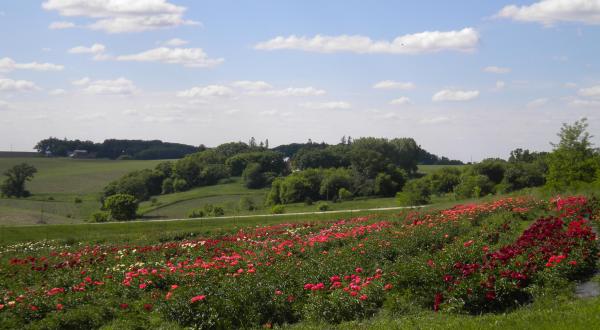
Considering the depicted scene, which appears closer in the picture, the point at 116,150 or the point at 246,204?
the point at 246,204

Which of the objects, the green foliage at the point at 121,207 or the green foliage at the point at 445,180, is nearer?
the green foliage at the point at 121,207

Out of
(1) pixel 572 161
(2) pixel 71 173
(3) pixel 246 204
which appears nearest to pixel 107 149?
(2) pixel 71 173

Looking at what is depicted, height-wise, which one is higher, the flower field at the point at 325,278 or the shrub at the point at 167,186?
the flower field at the point at 325,278

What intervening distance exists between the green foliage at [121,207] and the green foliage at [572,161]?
174 feet

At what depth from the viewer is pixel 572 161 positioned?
3928 cm

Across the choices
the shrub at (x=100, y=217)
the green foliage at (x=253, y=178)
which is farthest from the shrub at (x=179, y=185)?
the shrub at (x=100, y=217)

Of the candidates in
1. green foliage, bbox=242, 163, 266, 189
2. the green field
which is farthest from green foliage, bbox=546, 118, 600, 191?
green foliage, bbox=242, 163, 266, 189

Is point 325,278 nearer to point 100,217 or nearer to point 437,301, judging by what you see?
point 437,301

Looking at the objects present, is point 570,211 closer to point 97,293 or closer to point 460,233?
point 460,233

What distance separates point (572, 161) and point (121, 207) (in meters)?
55.7

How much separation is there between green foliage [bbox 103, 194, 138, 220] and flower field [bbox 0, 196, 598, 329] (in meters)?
60.6

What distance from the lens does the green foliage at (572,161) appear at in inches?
1497

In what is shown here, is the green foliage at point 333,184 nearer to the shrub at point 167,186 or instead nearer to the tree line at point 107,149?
the shrub at point 167,186

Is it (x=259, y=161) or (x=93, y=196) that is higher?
(x=259, y=161)
